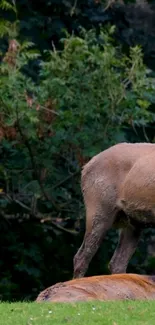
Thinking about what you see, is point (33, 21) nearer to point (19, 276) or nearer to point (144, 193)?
point (19, 276)

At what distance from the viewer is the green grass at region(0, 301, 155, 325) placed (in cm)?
924

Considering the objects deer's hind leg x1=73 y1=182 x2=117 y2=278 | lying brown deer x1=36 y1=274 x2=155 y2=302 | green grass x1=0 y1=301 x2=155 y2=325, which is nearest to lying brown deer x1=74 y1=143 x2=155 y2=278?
deer's hind leg x1=73 y1=182 x2=117 y2=278

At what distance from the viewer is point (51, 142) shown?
15.3 metres

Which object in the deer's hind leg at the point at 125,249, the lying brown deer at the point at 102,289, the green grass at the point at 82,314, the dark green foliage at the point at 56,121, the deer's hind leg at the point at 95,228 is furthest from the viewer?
the dark green foliage at the point at 56,121

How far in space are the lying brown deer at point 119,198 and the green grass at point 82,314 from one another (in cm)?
231

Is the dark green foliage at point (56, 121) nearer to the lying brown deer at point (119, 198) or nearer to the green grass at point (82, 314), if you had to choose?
the lying brown deer at point (119, 198)

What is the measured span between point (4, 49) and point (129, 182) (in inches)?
209

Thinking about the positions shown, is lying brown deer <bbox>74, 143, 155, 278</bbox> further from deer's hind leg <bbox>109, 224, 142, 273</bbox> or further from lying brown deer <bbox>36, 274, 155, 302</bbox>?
lying brown deer <bbox>36, 274, 155, 302</bbox>

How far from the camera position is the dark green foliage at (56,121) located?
14.7 m

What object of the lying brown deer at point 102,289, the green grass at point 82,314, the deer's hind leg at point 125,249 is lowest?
the deer's hind leg at point 125,249

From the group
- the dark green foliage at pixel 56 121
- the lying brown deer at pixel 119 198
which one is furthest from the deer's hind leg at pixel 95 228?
the dark green foliage at pixel 56 121

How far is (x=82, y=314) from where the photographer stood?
31.1 feet

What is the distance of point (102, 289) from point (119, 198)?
6.35 ft

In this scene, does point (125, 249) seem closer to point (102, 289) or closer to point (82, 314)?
point (102, 289)
